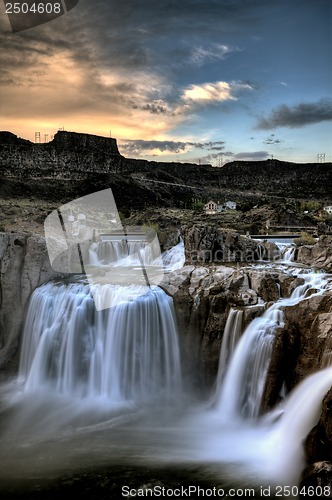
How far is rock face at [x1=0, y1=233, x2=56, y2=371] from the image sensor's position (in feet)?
61.0

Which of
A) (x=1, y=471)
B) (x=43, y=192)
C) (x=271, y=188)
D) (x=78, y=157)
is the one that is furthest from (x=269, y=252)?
(x=271, y=188)

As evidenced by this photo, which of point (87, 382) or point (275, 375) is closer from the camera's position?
point (275, 375)

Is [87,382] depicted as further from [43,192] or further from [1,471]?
[43,192]

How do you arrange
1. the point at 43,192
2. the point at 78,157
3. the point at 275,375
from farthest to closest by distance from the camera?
the point at 78,157, the point at 43,192, the point at 275,375

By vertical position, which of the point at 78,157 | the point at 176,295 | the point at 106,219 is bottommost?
the point at 176,295

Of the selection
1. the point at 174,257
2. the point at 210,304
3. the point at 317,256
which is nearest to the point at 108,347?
the point at 210,304

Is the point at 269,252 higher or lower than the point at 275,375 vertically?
higher

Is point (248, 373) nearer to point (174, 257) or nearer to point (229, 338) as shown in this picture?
point (229, 338)

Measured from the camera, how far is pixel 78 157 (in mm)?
127250

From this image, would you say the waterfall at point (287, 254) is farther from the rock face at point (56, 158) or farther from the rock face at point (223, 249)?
the rock face at point (56, 158)

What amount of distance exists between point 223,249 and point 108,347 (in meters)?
10.6

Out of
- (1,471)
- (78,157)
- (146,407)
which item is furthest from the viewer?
(78,157)

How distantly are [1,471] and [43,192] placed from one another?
89705 millimetres

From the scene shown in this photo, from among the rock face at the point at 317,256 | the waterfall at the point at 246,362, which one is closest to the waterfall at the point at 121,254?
the rock face at the point at 317,256
